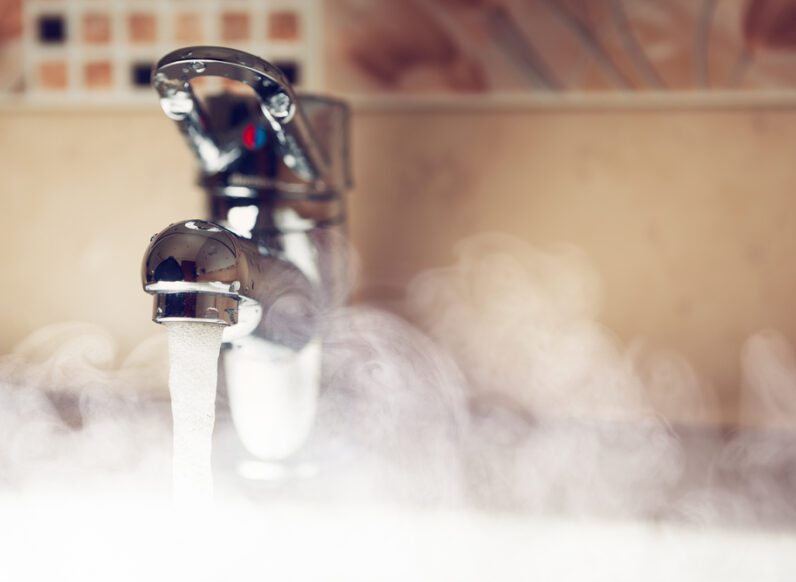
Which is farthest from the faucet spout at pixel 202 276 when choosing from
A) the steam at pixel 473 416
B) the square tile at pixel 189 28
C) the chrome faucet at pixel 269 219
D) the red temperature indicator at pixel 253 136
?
the square tile at pixel 189 28

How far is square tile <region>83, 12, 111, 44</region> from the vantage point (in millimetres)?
810

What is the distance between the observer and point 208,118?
0.53 meters

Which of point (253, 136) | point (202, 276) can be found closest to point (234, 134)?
point (253, 136)

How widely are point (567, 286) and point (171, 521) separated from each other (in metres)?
0.51

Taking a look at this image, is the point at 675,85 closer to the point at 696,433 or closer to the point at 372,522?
the point at 696,433

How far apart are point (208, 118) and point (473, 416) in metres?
0.47

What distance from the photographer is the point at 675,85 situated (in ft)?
2.50

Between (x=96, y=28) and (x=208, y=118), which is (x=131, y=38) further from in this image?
(x=208, y=118)

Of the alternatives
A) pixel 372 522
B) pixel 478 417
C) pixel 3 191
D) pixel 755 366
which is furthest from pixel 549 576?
pixel 3 191

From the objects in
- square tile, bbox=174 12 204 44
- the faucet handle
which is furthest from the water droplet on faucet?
square tile, bbox=174 12 204 44

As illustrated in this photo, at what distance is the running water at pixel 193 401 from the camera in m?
0.43

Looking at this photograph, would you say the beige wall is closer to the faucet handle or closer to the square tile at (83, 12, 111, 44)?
the square tile at (83, 12, 111, 44)

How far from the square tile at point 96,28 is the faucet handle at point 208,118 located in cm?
38

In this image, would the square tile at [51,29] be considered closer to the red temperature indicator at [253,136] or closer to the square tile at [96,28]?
the square tile at [96,28]
